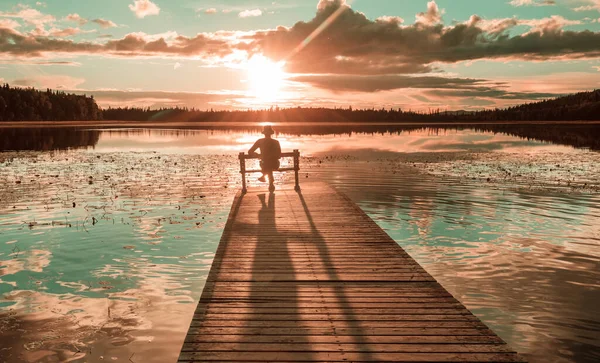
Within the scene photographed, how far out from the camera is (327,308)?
320 inches

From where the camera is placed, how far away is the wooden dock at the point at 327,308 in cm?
654

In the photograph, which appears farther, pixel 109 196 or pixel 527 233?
pixel 109 196

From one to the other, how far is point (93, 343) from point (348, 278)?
4606 mm

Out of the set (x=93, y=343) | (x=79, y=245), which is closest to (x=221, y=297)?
(x=93, y=343)

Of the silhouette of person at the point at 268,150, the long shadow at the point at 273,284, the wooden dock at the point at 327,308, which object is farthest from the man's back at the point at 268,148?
the wooden dock at the point at 327,308

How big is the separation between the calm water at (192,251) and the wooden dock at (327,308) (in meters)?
1.33

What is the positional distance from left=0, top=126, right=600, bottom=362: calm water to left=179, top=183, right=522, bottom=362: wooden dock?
133 centimetres

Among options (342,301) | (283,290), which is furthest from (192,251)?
(342,301)

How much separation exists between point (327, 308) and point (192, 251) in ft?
23.1

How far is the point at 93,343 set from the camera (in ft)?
28.2

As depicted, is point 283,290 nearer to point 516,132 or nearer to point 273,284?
point 273,284

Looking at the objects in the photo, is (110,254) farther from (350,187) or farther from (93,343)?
(350,187)

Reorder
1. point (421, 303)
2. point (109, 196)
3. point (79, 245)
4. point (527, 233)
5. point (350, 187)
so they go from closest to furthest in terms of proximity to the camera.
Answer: point (421, 303) → point (79, 245) → point (527, 233) → point (109, 196) → point (350, 187)

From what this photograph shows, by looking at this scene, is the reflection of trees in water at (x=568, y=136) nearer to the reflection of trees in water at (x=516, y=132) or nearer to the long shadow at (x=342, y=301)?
the reflection of trees in water at (x=516, y=132)
